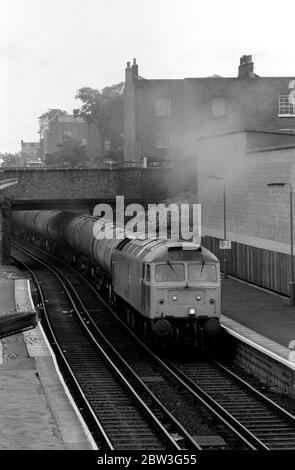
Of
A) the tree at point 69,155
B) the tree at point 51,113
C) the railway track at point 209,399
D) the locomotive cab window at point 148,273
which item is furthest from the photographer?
the tree at point 51,113

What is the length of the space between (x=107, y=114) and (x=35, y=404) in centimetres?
8658

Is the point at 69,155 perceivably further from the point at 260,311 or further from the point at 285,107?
the point at 260,311

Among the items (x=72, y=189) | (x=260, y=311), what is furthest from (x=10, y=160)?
(x=260, y=311)

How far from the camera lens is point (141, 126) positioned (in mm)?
77188

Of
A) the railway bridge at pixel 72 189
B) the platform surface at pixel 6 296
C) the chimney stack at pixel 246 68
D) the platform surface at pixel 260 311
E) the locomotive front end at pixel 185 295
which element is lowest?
the platform surface at pixel 6 296

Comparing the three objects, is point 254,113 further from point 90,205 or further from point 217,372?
point 217,372

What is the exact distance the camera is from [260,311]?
33.2 metres

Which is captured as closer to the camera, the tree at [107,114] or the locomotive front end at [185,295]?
the locomotive front end at [185,295]

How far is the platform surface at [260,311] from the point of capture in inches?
1113

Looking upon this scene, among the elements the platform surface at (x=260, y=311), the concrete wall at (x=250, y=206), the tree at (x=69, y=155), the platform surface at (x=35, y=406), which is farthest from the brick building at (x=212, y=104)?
the platform surface at (x=35, y=406)

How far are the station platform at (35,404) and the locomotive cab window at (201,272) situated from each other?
4.61 m

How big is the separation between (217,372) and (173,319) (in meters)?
2.05

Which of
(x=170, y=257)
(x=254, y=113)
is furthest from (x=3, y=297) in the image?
(x=254, y=113)

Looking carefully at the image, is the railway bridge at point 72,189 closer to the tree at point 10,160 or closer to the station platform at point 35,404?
the station platform at point 35,404
